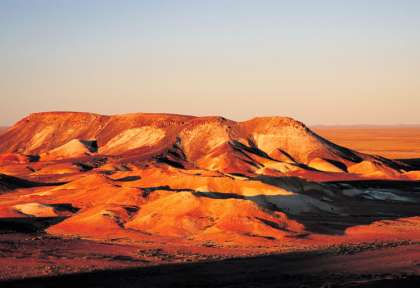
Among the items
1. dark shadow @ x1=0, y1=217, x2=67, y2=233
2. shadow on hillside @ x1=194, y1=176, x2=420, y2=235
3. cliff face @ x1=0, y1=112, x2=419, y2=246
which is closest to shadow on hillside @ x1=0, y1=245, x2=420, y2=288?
cliff face @ x1=0, y1=112, x2=419, y2=246

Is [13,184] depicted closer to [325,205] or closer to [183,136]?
[325,205]

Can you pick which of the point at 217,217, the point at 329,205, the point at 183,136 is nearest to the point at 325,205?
the point at 329,205

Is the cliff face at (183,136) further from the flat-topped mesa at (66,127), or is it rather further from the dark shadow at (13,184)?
the dark shadow at (13,184)

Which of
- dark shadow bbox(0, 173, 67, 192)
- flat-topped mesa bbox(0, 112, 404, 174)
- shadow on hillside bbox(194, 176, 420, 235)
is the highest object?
flat-topped mesa bbox(0, 112, 404, 174)

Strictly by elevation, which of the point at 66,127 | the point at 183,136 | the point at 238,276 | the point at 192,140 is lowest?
the point at 238,276

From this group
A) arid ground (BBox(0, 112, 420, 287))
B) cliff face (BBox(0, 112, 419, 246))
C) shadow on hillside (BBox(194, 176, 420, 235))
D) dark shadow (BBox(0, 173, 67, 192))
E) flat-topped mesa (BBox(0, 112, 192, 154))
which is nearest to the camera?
arid ground (BBox(0, 112, 420, 287))


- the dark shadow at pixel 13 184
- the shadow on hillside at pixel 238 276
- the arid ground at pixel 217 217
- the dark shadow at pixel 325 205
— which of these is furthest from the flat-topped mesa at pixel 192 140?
the shadow on hillside at pixel 238 276

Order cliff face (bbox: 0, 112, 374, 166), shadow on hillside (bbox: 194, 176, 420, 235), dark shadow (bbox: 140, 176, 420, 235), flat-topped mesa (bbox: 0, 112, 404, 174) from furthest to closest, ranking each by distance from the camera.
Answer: cliff face (bbox: 0, 112, 374, 166) → flat-topped mesa (bbox: 0, 112, 404, 174) → shadow on hillside (bbox: 194, 176, 420, 235) → dark shadow (bbox: 140, 176, 420, 235)

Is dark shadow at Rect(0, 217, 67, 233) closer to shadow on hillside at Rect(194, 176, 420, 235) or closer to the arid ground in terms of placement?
the arid ground
